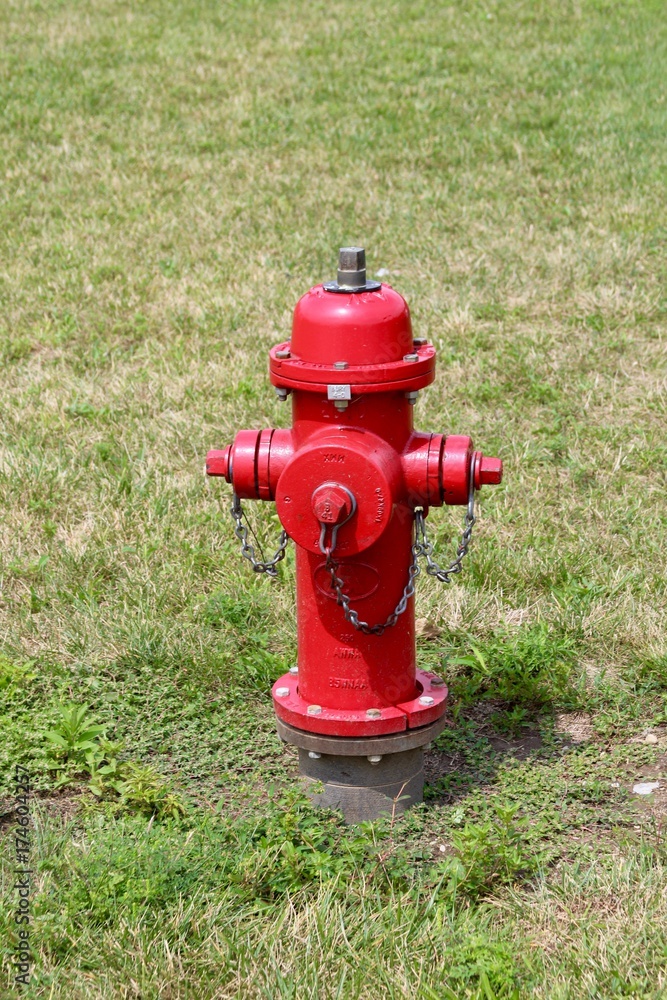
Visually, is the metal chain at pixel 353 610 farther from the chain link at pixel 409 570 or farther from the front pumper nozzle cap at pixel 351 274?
the front pumper nozzle cap at pixel 351 274

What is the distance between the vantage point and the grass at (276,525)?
2779 mm

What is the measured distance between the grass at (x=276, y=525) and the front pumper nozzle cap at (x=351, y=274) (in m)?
1.34

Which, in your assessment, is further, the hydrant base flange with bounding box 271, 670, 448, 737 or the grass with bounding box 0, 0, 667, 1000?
the hydrant base flange with bounding box 271, 670, 448, 737

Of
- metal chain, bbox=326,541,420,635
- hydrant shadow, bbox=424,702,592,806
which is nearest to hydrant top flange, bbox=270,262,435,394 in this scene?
metal chain, bbox=326,541,420,635

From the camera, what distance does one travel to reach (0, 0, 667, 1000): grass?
9.12 ft

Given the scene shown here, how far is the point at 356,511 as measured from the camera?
9.90 feet

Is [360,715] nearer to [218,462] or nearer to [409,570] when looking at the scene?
[409,570]

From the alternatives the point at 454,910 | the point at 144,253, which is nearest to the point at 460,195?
the point at 144,253

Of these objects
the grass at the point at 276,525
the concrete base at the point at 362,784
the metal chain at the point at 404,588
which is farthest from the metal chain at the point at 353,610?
the grass at the point at 276,525

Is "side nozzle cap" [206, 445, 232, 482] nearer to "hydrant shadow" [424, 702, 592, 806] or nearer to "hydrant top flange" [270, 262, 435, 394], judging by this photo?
"hydrant top flange" [270, 262, 435, 394]

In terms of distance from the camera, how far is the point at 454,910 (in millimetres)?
2883

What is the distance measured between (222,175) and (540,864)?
749 centimetres

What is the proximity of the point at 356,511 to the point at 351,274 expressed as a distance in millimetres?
596

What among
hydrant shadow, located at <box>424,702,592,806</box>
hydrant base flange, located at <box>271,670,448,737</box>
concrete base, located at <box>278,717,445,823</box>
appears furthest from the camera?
hydrant shadow, located at <box>424,702,592,806</box>
